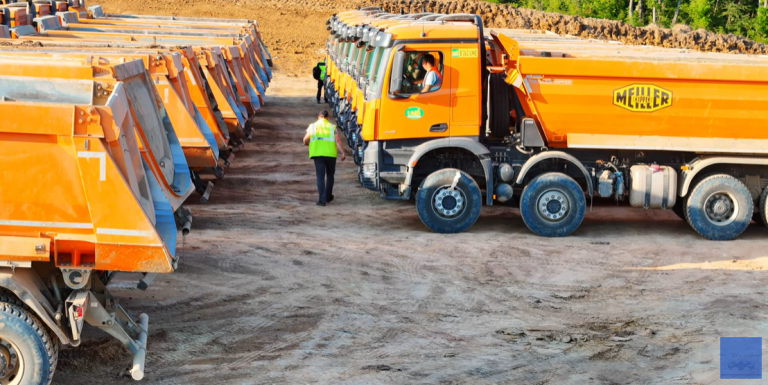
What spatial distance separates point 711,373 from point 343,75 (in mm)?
14164

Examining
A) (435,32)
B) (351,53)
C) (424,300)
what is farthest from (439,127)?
(351,53)

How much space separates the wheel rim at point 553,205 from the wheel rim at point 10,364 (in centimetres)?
816

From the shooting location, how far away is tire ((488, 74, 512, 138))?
13430 mm

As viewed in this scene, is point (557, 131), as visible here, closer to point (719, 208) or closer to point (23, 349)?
point (719, 208)

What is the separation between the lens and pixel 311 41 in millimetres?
43125

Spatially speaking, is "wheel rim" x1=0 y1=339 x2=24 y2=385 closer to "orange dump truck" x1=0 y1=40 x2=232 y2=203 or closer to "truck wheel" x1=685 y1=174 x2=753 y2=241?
"orange dump truck" x1=0 y1=40 x2=232 y2=203

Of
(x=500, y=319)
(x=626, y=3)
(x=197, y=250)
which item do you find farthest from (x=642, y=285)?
(x=626, y=3)

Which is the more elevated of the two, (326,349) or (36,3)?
(36,3)

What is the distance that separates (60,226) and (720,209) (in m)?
9.64

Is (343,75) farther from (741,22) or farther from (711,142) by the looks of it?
(741,22)

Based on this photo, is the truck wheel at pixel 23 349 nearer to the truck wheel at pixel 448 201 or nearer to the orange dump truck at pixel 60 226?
the orange dump truck at pixel 60 226

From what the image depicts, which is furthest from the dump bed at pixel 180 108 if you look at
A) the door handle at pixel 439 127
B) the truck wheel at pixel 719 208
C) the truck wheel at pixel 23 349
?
the truck wheel at pixel 719 208

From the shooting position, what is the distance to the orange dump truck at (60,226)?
21.5ft

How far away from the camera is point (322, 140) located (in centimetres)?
1501
